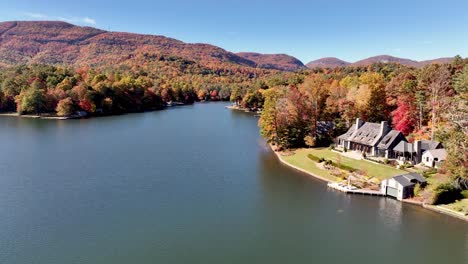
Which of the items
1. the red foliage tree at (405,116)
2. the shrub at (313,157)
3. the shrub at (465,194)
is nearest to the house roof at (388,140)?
the shrub at (313,157)

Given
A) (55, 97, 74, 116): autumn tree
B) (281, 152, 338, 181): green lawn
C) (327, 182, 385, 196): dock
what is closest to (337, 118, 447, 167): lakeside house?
(281, 152, 338, 181): green lawn

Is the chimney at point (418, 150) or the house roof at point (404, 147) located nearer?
the chimney at point (418, 150)

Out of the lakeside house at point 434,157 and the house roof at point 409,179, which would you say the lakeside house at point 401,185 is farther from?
the lakeside house at point 434,157

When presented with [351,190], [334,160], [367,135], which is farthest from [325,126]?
[351,190]

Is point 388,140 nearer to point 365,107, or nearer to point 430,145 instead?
point 430,145

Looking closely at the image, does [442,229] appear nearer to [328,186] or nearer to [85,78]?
[328,186]

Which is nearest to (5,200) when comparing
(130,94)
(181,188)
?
(181,188)
